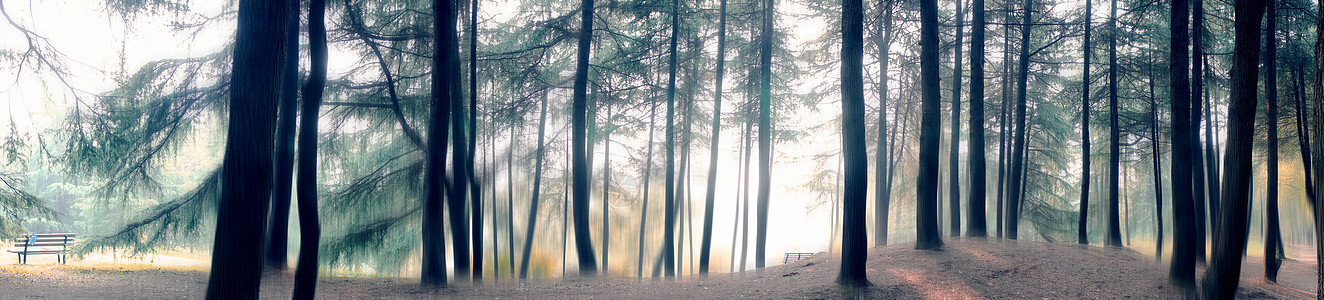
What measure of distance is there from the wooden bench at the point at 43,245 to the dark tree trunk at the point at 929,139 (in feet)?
57.5

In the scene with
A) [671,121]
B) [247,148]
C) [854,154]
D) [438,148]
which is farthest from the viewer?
[671,121]

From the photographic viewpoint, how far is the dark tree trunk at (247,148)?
20.2 feet

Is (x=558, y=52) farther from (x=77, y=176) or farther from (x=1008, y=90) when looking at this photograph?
(x=1008, y=90)

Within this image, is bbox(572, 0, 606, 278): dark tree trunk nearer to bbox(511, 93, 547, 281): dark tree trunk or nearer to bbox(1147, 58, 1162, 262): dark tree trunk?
bbox(511, 93, 547, 281): dark tree trunk

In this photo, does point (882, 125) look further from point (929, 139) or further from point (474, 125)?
point (474, 125)

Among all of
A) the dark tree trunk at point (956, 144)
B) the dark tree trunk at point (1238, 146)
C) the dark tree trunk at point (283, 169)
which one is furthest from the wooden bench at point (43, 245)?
the dark tree trunk at point (1238, 146)

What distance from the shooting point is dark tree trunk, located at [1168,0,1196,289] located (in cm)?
981

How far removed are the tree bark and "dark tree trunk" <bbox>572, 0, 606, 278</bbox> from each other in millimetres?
10548

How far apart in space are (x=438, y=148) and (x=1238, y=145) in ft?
37.5

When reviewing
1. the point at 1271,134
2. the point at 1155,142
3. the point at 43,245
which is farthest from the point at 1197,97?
the point at 43,245

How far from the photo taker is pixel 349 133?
14594 mm

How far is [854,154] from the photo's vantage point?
9.43 metres

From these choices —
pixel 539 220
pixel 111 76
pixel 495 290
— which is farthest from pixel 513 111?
pixel 539 220

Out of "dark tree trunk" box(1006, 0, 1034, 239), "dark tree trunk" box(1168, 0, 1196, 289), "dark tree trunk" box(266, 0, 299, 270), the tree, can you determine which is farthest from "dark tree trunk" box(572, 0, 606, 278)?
"dark tree trunk" box(1006, 0, 1034, 239)
